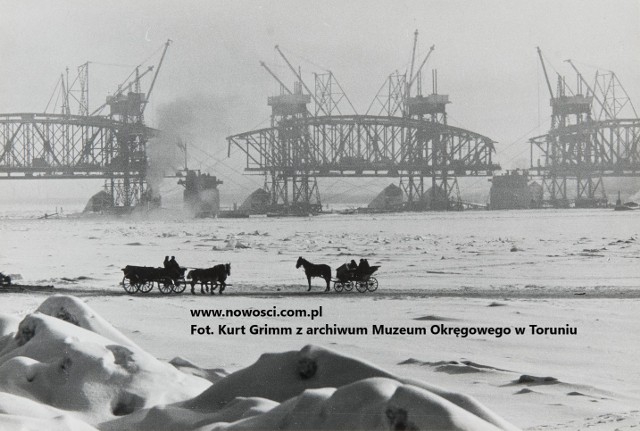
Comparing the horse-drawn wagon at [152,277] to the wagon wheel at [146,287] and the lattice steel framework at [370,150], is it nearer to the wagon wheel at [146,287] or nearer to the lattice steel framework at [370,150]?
the wagon wheel at [146,287]

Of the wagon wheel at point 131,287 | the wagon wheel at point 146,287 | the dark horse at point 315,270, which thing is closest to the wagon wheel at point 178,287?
the wagon wheel at point 146,287

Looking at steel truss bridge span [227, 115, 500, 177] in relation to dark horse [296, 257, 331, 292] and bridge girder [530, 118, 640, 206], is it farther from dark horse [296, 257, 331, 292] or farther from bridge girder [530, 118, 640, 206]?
dark horse [296, 257, 331, 292]

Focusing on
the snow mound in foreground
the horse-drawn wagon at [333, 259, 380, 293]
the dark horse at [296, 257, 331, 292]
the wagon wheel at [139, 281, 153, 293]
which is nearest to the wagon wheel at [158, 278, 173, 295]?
the wagon wheel at [139, 281, 153, 293]

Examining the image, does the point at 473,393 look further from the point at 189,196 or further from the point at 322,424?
the point at 189,196

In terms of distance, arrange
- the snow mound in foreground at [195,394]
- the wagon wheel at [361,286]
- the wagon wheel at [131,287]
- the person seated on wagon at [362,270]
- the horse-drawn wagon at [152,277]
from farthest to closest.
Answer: the wagon wheel at [131,287], the wagon wheel at [361,286], the horse-drawn wagon at [152,277], the person seated on wagon at [362,270], the snow mound in foreground at [195,394]

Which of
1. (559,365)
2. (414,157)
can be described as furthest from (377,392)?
(414,157)

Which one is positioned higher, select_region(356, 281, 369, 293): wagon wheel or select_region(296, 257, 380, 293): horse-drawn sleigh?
select_region(296, 257, 380, 293): horse-drawn sleigh

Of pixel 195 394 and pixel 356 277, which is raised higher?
pixel 356 277

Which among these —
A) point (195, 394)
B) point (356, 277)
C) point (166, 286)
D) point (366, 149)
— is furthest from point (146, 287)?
point (366, 149)

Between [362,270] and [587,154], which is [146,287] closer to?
[362,270]
